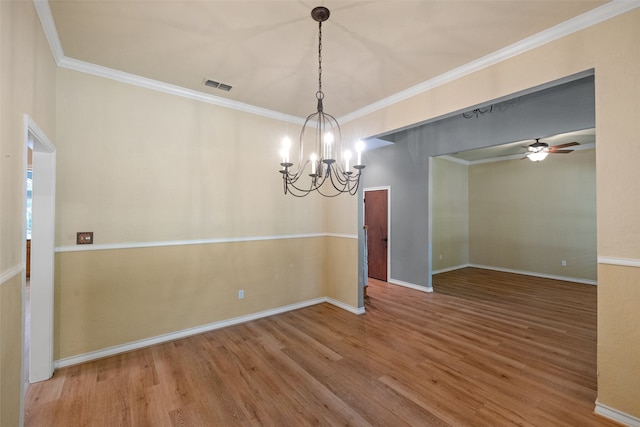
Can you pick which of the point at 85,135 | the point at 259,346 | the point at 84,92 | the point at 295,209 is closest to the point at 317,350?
the point at 259,346

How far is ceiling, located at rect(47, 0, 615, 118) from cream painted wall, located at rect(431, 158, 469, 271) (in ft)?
13.9

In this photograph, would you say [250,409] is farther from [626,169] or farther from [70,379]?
[626,169]

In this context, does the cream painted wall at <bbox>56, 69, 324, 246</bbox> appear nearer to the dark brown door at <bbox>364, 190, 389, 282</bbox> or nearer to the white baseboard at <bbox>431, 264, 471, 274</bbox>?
the dark brown door at <bbox>364, 190, 389, 282</bbox>

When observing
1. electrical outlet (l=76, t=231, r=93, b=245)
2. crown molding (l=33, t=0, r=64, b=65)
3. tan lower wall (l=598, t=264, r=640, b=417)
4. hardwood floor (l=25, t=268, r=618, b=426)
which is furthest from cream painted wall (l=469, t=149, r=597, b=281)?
crown molding (l=33, t=0, r=64, b=65)

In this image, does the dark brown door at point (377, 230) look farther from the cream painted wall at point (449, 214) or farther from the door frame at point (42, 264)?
the door frame at point (42, 264)

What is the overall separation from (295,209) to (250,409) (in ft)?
8.83

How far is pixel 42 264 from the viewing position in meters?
2.44

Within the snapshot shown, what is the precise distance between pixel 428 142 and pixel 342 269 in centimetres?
291

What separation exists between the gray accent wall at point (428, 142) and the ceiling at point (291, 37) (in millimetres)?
1521

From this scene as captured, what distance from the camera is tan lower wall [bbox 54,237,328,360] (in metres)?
2.70

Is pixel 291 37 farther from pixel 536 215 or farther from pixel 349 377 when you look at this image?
pixel 536 215

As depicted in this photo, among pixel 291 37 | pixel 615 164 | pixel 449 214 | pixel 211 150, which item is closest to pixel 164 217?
pixel 211 150

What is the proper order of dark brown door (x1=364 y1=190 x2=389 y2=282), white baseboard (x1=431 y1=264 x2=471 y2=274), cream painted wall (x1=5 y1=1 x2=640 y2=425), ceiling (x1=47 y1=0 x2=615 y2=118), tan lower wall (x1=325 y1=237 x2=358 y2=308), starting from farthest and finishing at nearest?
1. white baseboard (x1=431 y1=264 x2=471 y2=274)
2. dark brown door (x1=364 y1=190 x2=389 y2=282)
3. tan lower wall (x1=325 y1=237 x2=358 y2=308)
4. ceiling (x1=47 y1=0 x2=615 y2=118)
5. cream painted wall (x1=5 y1=1 x2=640 y2=425)

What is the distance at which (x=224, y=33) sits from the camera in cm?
229
